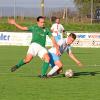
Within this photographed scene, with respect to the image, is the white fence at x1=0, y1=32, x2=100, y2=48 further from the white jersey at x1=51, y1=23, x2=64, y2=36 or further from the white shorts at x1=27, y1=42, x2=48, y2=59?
the white shorts at x1=27, y1=42, x2=48, y2=59

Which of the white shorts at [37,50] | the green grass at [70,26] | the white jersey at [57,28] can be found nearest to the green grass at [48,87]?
the white shorts at [37,50]

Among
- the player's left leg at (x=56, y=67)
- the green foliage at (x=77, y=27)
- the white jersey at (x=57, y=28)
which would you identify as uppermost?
the white jersey at (x=57, y=28)

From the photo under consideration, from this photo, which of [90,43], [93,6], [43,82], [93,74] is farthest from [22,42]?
[43,82]

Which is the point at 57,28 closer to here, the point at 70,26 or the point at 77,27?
the point at 70,26

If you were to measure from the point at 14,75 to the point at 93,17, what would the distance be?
34006 mm

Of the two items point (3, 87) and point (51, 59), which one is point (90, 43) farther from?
point (3, 87)

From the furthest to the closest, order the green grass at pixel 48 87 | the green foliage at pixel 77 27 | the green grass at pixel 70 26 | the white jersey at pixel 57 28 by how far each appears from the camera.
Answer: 1. the green foliage at pixel 77 27
2. the green grass at pixel 70 26
3. the white jersey at pixel 57 28
4. the green grass at pixel 48 87

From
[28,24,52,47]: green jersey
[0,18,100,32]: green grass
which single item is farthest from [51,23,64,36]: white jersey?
[0,18,100,32]: green grass

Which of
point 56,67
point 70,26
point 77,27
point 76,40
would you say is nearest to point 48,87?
point 56,67

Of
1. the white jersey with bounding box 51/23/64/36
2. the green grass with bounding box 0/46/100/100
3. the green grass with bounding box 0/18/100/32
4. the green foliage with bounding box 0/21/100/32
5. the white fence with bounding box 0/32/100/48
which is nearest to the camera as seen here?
the green grass with bounding box 0/46/100/100

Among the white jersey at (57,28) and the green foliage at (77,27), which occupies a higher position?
the white jersey at (57,28)

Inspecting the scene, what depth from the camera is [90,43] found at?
3766 cm

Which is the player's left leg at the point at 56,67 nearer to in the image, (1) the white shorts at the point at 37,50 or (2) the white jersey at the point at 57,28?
(1) the white shorts at the point at 37,50

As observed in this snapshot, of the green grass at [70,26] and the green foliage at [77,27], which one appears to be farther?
the green foliage at [77,27]
